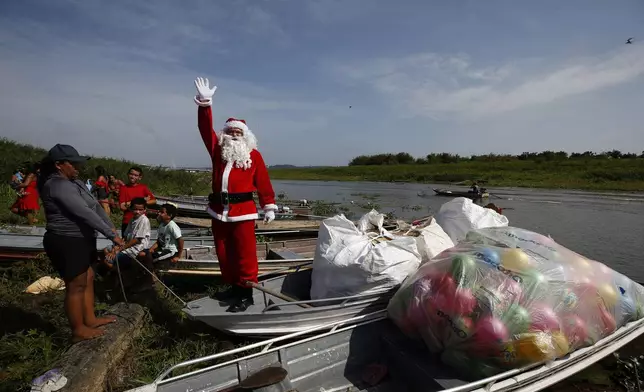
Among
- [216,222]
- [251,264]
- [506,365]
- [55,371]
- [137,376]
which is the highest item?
[216,222]

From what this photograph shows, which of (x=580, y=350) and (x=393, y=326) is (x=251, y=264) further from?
(x=580, y=350)

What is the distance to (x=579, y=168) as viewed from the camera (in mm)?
36906

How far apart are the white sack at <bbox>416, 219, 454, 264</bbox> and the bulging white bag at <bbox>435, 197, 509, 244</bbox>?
0.57 meters

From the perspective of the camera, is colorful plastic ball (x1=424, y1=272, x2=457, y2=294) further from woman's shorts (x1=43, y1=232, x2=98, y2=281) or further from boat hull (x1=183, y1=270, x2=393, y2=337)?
woman's shorts (x1=43, y1=232, x2=98, y2=281)

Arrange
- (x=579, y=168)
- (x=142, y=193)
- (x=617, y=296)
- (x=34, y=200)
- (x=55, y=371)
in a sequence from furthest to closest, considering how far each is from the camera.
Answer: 1. (x=579, y=168)
2. (x=34, y=200)
3. (x=142, y=193)
4. (x=617, y=296)
5. (x=55, y=371)

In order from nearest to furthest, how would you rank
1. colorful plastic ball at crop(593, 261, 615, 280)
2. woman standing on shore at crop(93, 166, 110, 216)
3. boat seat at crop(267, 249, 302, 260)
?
1. colorful plastic ball at crop(593, 261, 615, 280)
2. boat seat at crop(267, 249, 302, 260)
3. woman standing on shore at crop(93, 166, 110, 216)

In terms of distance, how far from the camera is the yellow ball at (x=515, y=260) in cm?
304

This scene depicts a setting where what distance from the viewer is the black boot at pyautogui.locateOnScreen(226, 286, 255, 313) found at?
3633mm

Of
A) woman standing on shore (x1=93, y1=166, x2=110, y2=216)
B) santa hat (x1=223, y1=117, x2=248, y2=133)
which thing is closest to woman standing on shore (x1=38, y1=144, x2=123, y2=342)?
santa hat (x1=223, y1=117, x2=248, y2=133)

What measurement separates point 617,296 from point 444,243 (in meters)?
1.66

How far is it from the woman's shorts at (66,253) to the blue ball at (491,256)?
11.4 feet

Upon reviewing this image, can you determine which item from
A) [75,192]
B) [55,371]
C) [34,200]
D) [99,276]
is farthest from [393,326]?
[34,200]

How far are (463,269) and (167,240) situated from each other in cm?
394

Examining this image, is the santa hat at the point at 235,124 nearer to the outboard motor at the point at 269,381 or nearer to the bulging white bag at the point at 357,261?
the bulging white bag at the point at 357,261
